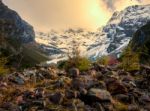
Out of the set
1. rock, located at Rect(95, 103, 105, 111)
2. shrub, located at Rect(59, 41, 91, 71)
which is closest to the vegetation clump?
shrub, located at Rect(59, 41, 91, 71)

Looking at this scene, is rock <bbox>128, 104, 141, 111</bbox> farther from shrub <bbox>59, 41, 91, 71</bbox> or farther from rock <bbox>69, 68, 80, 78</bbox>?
shrub <bbox>59, 41, 91, 71</bbox>

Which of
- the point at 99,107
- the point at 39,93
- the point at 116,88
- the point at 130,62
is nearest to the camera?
the point at 99,107

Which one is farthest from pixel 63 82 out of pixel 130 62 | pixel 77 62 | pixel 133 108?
pixel 130 62

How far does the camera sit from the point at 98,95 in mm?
17719

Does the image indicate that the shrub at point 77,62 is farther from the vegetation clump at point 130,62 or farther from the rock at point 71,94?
the rock at point 71,94

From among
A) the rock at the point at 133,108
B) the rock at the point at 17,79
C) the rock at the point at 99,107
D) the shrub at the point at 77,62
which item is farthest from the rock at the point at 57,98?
the shrub at the point at 77,62

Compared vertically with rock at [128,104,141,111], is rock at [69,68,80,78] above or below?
above

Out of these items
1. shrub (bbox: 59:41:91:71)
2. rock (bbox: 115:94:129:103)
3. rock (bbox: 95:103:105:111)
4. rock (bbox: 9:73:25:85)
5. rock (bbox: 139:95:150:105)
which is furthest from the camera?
shrub (bbox: 59:41:91:71)

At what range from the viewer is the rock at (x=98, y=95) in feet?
57.8

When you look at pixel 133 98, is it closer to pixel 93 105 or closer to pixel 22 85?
pixel 93 105

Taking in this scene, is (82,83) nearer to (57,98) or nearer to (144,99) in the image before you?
(57,98)

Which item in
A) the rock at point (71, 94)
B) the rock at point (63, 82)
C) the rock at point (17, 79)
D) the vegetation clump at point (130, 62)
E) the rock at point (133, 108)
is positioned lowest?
the rock at point (133, 108)

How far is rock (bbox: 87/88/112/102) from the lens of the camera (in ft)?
57.8

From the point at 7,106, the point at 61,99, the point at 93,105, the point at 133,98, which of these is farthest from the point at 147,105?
the point at 7,106
